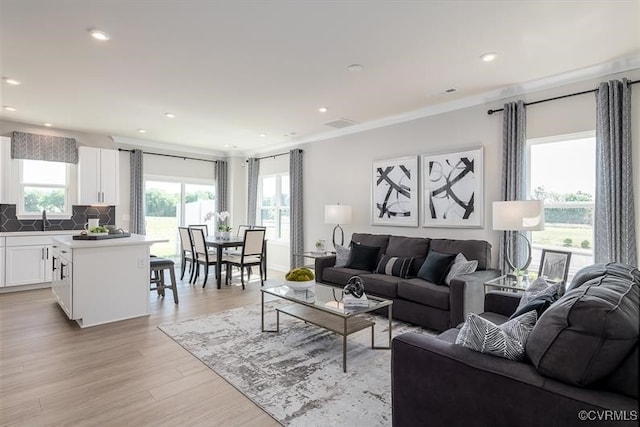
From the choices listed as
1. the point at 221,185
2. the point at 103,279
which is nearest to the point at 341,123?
the point at 221,185

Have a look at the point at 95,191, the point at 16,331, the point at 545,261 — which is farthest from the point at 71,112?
the point at 545,261

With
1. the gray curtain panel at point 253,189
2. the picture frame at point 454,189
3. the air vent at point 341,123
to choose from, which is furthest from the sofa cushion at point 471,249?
the gray curtain panel at point 253,189

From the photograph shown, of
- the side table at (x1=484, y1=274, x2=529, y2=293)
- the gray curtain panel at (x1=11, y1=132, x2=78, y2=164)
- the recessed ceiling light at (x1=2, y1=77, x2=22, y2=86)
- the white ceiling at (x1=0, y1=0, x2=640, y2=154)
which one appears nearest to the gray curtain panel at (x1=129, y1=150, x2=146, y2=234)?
the gray curtain panel at (x1=11, y1=132, x2=78, y2=164)

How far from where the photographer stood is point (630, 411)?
1.11 meters

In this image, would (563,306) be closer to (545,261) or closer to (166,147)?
(545,261)

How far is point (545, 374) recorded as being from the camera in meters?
1.35

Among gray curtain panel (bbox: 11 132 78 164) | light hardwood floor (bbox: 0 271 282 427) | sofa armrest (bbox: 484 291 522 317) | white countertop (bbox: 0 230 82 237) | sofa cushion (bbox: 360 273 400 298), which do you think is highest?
gray curtain panel (bbox: 11 132 78 164)

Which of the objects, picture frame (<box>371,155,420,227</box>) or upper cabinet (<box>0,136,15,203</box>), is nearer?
picture frame (<box>371,155,420,227</box>)

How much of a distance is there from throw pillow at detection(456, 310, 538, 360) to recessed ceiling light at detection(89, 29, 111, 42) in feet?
11.2

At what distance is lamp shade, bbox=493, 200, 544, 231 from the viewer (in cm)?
316

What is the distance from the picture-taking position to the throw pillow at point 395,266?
4230mm

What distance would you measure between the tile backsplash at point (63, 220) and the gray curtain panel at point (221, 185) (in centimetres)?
226

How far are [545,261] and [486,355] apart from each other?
2.56 metres

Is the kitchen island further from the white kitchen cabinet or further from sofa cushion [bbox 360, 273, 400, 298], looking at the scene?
sofa cushion [bbox 360, 273, 400, 298]
